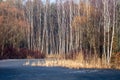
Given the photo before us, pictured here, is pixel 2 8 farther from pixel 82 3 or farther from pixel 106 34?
pixel 106 34

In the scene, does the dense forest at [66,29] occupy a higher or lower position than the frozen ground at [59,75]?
higher

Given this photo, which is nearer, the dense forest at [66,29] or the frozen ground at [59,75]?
the frozen ground at [59,75]

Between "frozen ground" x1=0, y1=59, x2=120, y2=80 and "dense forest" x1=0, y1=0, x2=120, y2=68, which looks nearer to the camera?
"frozen ground" x1=0, y1=59, x2=120, y2=80

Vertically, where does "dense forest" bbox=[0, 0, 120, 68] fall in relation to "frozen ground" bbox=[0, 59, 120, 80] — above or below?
above

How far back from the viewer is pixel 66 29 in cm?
5878

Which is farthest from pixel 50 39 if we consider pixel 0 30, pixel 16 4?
pixel 0 30

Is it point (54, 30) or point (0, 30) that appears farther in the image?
point (54, 30)

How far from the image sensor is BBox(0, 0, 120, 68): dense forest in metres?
29.0

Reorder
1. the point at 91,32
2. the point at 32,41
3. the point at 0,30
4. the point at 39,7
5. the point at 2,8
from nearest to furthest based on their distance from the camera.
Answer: the point at 91,32 < the point at 0,30 < the point at 2,8 < the point at 32,41 < the point at 39,7

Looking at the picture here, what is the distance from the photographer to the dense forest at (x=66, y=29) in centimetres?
2903

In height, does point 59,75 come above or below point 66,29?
below

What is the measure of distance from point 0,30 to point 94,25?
54.7 feet

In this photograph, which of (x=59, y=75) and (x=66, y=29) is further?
(x=66, y=29)

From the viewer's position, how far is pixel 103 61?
25.2 metres
